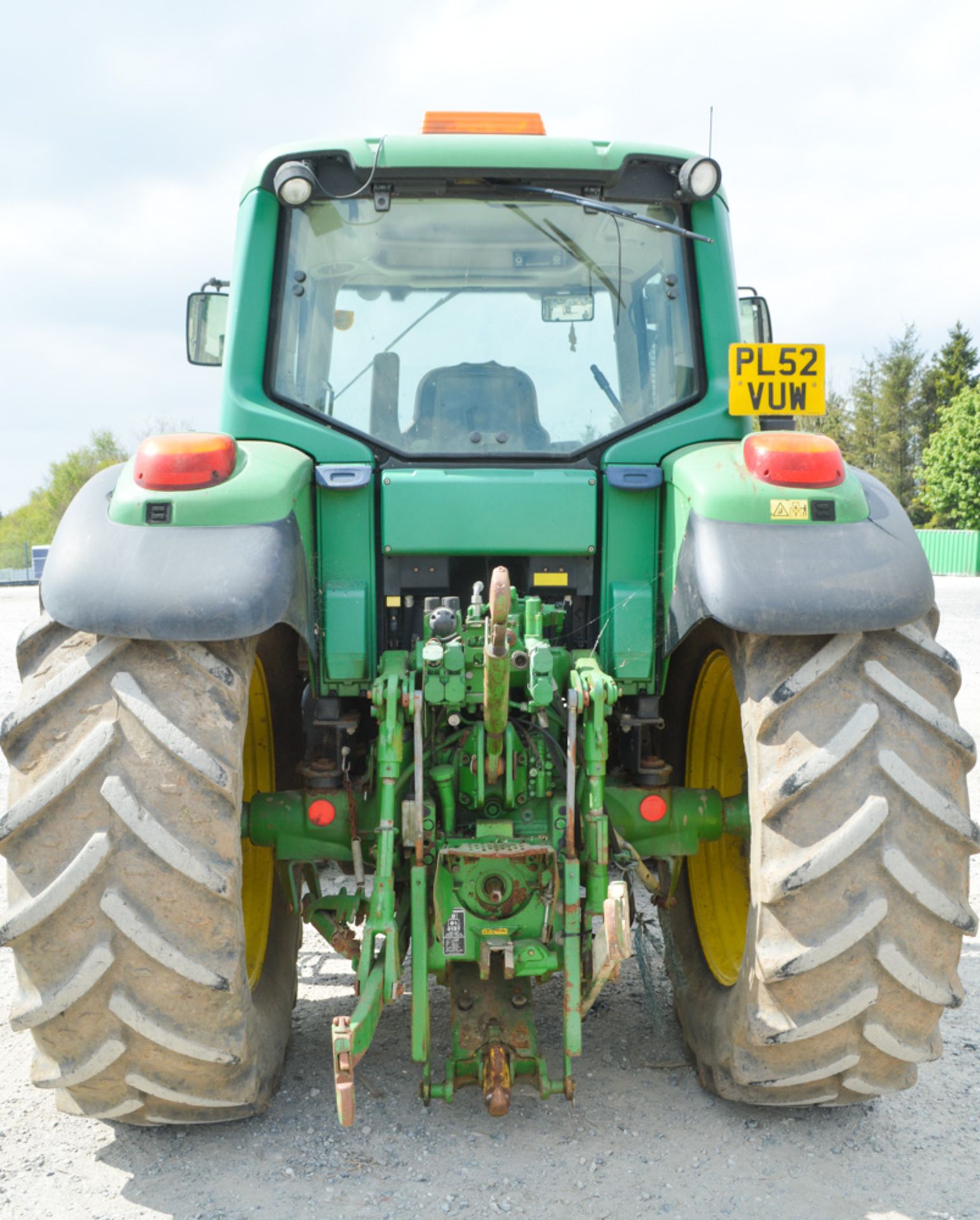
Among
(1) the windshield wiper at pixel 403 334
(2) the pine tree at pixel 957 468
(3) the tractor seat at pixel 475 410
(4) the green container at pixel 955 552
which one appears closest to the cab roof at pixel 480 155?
(1) the windshield wiper at pixel 403 334

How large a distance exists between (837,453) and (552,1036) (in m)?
1.92

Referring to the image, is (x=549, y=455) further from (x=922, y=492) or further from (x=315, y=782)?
(x=922, y=492)

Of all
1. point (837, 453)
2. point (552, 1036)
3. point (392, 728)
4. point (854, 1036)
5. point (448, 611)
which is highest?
point (837, 453)

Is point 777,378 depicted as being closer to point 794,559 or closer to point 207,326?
point 794,559

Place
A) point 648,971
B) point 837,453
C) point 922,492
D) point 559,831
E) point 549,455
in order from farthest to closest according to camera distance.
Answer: point 922,492 → point 648,971 → point 549,455 → point 559,831 → point 837,453

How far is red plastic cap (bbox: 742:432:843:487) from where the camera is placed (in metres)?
2.76

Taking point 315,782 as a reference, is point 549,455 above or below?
above

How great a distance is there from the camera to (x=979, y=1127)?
114 inches

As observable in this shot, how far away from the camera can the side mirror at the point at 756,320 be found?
386cm

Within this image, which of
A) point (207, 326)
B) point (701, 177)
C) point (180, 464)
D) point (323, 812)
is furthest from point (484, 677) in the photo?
point (207, 326)

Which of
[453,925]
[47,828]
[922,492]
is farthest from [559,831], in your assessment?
[922,492]

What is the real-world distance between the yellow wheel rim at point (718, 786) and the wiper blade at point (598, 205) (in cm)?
125

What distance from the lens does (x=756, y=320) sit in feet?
12.7

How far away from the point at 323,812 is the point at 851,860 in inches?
55.1
